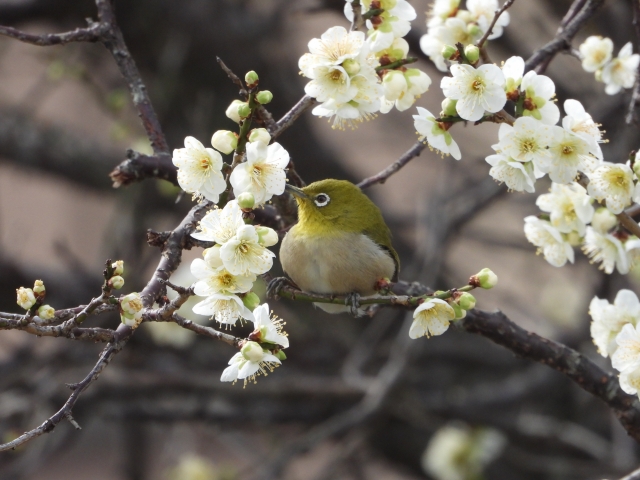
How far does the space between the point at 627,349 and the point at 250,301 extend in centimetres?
102

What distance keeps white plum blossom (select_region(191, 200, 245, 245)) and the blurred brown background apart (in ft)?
8.33

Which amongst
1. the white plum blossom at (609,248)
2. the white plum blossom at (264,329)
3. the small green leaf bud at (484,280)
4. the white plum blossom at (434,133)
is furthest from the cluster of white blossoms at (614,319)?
the white plum blossom at (264,329)

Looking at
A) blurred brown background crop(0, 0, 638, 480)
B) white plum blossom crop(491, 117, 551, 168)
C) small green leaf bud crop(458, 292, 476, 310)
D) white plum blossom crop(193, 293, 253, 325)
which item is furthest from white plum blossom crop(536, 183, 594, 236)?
blurred brown background crop(0, 0, 638, 480)

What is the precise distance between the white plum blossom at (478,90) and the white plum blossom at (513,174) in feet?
0.46

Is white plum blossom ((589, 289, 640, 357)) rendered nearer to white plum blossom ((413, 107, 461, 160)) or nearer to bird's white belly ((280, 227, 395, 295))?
white plum blossom ((413, 107, 461, 160))

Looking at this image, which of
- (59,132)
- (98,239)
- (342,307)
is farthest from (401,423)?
(98,239)

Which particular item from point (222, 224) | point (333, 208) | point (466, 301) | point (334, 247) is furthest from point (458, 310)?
point (333, 208)

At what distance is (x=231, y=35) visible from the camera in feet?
16.2

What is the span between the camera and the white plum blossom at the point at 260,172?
1765mm

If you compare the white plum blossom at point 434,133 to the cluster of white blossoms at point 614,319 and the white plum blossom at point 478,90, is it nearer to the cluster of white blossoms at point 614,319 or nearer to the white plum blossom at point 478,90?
the white plum blossom at point 478,90

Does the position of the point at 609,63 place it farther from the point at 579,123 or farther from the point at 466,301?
the point at 466,301

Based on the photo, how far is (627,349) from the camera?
202 cm

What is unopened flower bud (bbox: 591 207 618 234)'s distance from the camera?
Answer: 234cm

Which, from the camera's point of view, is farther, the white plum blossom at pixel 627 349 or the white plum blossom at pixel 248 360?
the white plum blossom at pixel 627 349
